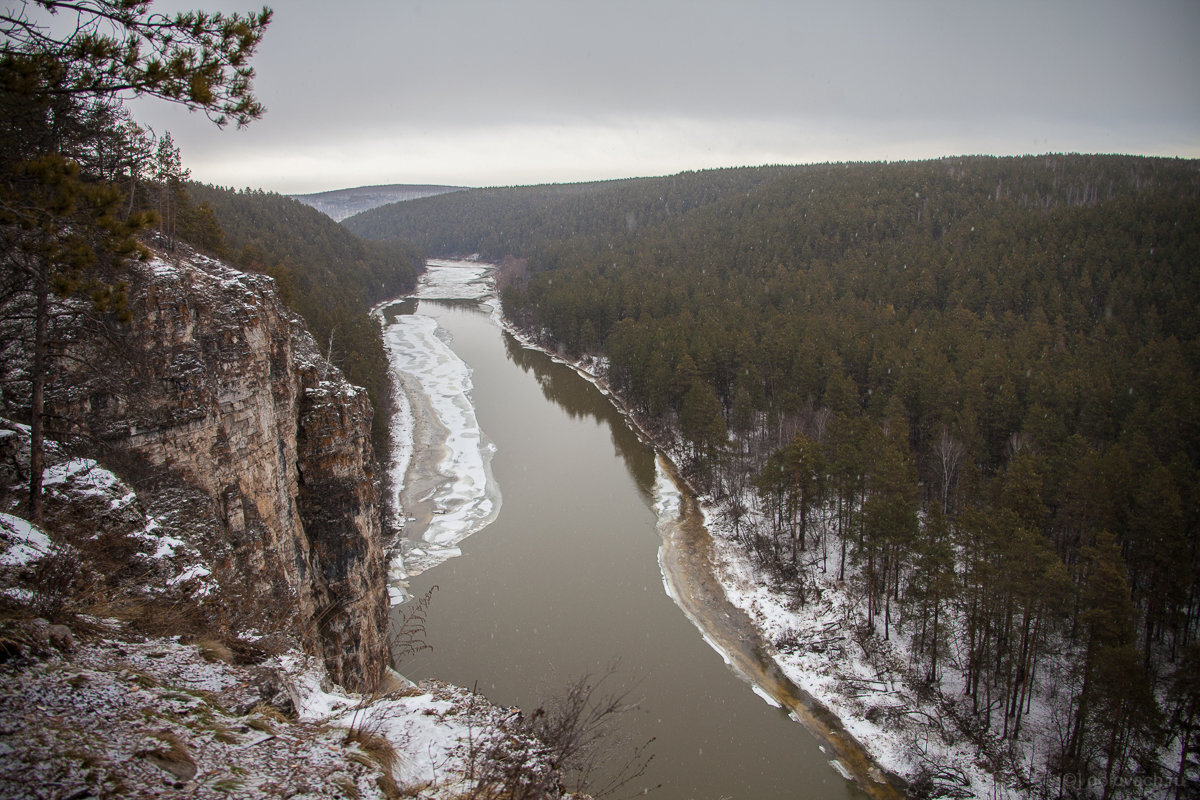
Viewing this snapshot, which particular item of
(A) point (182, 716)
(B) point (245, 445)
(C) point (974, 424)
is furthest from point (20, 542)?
(C) point (974, 424)

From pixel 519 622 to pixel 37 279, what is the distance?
20631 millimetres

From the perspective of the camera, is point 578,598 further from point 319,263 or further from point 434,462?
point 319,263

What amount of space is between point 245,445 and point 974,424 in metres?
32.7

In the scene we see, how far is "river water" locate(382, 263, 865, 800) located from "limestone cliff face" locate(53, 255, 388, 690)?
5.80 m

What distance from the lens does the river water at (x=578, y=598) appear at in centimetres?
1964

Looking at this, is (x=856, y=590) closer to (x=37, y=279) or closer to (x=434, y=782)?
(x=434, y=782)

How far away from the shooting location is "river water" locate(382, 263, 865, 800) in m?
19.6

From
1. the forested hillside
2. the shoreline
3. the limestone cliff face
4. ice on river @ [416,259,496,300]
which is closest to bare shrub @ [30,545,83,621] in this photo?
the limestone cliff face

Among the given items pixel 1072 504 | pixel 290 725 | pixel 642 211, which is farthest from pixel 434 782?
pixel 642 211

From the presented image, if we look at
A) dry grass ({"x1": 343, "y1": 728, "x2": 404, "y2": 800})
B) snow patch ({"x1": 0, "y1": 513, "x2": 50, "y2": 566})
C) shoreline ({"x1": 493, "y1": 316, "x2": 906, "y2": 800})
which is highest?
snow patch ({"x1": 0, "y1": 513, "x2": 50, "y2": 566})

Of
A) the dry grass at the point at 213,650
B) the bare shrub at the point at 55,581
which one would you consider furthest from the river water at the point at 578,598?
the bare shrub at the point at 55,581

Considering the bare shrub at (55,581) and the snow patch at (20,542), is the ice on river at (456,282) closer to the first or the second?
the snow patch at (20,542)

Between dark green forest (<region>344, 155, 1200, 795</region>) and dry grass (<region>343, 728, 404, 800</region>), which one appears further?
dark green forest (<region>344, 155, 1200, 795</region>)

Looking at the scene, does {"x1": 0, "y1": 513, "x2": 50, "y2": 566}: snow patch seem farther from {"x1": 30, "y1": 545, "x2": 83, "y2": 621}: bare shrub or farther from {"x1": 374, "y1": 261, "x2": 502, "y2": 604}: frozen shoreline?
{"x1": 374, "y1": 261, "x2": 502, "y2": 604}: frozen shoreline
